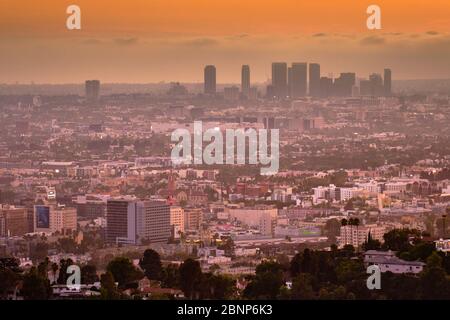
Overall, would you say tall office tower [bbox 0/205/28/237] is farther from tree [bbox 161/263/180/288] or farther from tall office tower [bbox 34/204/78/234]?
tree [bbox 161/263/180/288]

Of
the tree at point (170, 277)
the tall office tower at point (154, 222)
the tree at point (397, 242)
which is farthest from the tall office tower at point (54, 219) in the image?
the tree at point (170, 277)

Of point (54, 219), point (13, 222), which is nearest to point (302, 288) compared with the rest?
point (54, 219)

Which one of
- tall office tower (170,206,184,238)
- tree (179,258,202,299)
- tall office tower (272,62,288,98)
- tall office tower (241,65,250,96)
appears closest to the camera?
tree (179,258,202,299)

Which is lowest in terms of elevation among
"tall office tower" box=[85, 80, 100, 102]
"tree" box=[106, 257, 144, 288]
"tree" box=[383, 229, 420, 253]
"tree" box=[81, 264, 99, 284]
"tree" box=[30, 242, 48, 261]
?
"tree" box=[30, 242, 48, 261]

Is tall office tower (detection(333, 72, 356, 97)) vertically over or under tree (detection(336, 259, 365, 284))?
over

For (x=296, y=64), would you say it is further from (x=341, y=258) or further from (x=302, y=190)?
(x=341, y=258)

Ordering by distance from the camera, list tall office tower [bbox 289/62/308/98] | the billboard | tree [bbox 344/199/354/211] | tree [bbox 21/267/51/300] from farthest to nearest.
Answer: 1. tall office tower [bbox 289/62/308/98]
2. tree [bbox 344/199/354/211]
3. the billboard
4. tree [bbox 21/267/51/300]

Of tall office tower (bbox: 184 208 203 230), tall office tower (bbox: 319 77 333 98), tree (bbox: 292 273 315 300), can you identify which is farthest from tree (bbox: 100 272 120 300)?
tall office tower (bbox: 319 77 333 98)

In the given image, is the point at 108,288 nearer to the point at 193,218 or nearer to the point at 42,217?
the point at 42,217
